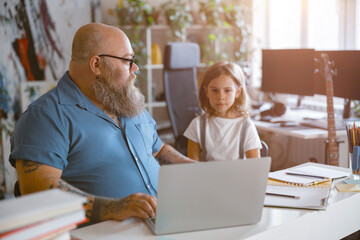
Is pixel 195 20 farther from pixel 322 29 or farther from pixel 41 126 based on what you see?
pixel 41 126

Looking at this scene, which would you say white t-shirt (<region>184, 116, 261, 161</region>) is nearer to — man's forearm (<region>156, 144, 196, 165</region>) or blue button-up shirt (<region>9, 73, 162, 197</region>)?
man's forearm (<region>156, 144, 196, 165</region>)

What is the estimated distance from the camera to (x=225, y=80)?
7.96 feet

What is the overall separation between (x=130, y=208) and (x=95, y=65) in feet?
2.29

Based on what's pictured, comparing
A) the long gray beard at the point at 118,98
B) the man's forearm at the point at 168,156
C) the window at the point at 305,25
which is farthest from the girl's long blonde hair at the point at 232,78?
the window at the point at 305,25

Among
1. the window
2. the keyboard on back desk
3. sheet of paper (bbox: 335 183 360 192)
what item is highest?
the window

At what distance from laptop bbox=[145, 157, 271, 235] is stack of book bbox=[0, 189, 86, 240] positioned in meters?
0.28

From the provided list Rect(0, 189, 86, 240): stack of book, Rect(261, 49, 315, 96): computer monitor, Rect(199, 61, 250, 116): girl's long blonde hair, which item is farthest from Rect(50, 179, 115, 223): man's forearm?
Rect(261, 49, 315, 96): computer monitor

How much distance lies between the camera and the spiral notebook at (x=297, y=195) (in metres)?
1.40

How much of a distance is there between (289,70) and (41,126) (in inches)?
93.0

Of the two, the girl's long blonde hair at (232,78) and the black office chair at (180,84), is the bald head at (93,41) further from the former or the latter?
the black office chair at (180,84)

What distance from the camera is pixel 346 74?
297 cm

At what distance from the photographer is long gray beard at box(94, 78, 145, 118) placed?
172 centimetres

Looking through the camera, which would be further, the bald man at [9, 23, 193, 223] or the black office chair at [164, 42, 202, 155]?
the black office chair at [164, 42, 202, 155]

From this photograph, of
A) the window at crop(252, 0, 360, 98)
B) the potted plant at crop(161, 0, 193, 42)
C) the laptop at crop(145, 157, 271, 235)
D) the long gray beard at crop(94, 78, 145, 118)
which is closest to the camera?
the laptop at crop(145, 157, 271, 235)
